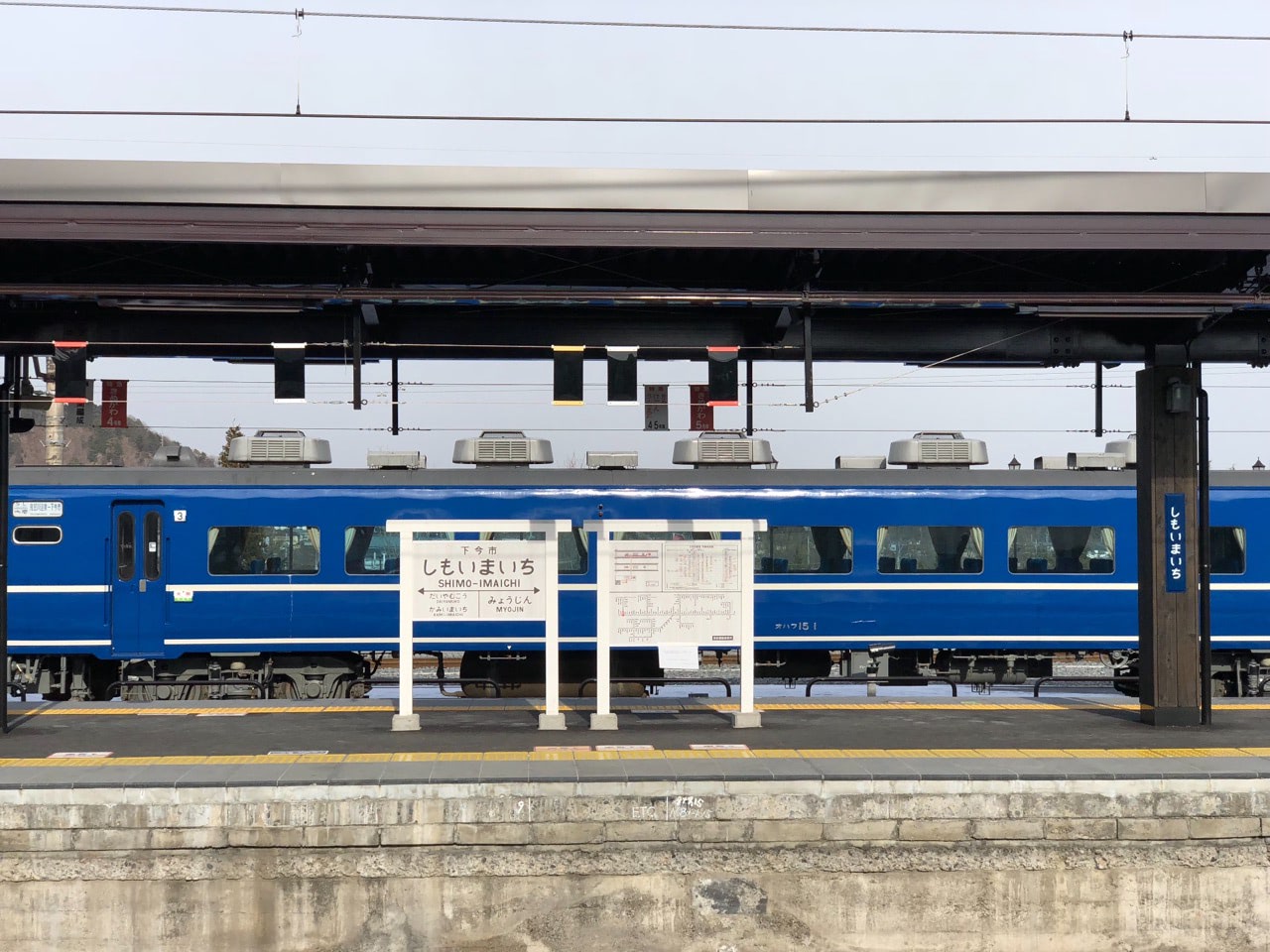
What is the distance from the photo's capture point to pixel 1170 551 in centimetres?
1157

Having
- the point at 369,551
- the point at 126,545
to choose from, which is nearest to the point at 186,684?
the point at 126,545

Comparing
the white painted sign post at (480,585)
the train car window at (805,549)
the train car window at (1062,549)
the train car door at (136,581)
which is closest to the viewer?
the white painted sign post at (480,585)

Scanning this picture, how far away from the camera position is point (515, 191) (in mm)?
10203

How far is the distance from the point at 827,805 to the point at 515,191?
5.28 metres

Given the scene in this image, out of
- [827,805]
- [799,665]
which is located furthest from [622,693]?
[827,805]

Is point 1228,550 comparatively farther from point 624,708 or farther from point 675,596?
point 675,596

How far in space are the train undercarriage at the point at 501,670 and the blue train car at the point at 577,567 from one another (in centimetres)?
3

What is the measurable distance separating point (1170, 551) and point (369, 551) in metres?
9.19

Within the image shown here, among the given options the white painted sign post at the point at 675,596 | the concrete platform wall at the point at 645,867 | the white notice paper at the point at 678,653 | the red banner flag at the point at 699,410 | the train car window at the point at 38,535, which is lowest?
the concrete platform wall at the point at 645,867

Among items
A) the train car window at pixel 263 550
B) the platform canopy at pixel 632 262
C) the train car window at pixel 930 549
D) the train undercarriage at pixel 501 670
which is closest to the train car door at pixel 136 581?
the train undercarriage at pixel 501 670

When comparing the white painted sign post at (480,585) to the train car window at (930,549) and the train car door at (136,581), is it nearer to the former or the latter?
the train car door at (136,581)

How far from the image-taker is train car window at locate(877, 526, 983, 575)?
16188 millimetres

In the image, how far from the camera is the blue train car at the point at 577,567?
51.3 ft

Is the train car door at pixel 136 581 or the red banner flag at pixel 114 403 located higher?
the red banner flag at pixel 114 403
